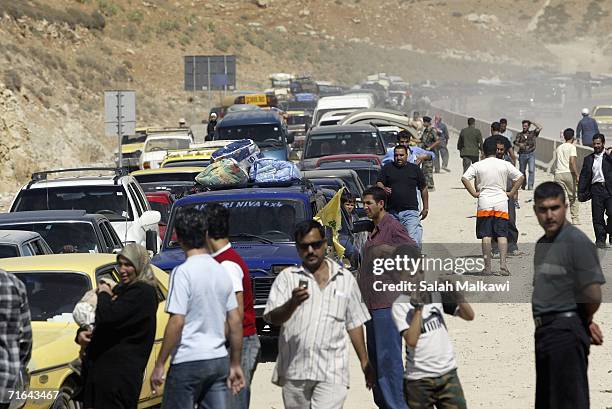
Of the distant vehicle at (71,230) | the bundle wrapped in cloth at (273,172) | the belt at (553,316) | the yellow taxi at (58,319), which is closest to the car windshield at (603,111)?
the bundle wrapped in cloth at (273,172)

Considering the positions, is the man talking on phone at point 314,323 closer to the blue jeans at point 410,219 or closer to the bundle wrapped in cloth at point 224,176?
the blue jeans at point 410,219

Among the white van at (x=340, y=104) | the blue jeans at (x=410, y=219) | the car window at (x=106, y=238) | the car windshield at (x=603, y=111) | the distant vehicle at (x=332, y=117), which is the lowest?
the car window at (x=106, y=238)

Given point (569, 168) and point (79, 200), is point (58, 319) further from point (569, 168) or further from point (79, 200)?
point (569, 168)

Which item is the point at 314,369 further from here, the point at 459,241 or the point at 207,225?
the point at 459,241

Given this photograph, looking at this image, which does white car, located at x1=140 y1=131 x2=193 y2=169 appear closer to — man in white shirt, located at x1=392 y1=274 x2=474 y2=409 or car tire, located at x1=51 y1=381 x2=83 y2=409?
car tire, located at x1=51 y1=381 x2=83 y2=409

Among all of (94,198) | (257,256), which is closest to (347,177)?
(94,198)

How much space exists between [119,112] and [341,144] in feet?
17.0

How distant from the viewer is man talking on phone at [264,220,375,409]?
7.17 meters

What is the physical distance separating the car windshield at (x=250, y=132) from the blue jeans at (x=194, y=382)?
992 inches

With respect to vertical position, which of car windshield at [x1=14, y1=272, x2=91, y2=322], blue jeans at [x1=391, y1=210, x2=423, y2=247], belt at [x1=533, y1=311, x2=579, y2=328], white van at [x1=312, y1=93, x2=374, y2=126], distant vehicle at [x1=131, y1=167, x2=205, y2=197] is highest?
white van at [x1=312, y1=93, x2=374, y2=126]

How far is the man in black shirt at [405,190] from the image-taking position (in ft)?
48.2

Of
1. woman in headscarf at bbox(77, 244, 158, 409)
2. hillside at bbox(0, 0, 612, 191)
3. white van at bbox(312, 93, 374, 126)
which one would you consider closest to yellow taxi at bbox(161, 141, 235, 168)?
hillside at bbox(0, 0, 612, 191)

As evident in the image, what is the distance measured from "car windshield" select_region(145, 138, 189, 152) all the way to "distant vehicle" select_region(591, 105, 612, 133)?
1677 cm

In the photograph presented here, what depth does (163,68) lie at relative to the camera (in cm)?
8394
